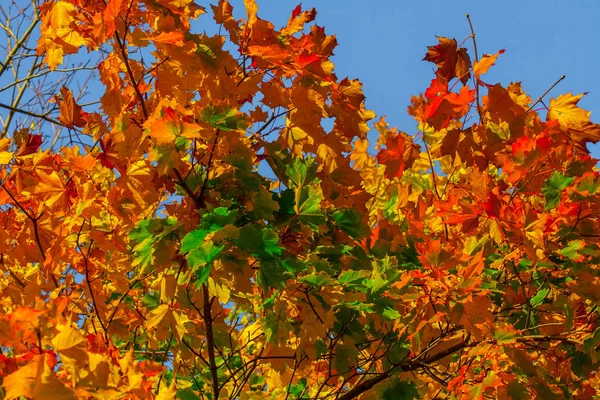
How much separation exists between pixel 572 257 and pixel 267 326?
111 cm

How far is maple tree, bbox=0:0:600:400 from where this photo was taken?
2135mm

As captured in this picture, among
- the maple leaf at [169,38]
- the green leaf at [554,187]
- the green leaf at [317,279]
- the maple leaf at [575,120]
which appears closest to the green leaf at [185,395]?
the green leaf at [317,279]

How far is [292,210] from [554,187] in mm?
997

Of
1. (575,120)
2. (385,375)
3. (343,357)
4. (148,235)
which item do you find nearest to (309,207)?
(148,235)

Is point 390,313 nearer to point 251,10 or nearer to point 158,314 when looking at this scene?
point 158,314

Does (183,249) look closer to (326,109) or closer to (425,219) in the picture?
(326,109)

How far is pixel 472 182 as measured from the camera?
95.8 inches

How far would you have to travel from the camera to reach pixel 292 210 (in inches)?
89.8

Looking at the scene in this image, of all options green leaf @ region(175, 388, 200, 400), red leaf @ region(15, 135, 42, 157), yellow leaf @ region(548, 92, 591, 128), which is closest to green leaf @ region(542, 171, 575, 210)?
yellow leaf @ region(548, 92, 591, 128)

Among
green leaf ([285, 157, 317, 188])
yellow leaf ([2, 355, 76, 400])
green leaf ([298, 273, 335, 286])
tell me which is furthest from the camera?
green leaf ([285, 157, 317, 188])

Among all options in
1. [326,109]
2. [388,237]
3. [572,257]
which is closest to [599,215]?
[572,257]

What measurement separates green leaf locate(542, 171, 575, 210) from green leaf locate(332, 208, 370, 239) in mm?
699

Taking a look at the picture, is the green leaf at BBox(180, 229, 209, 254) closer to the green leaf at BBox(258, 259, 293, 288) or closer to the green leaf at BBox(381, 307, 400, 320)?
the green leaf at BBox(258, 259, 293, 288)

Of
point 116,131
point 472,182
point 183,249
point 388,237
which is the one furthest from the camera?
point 388,237
